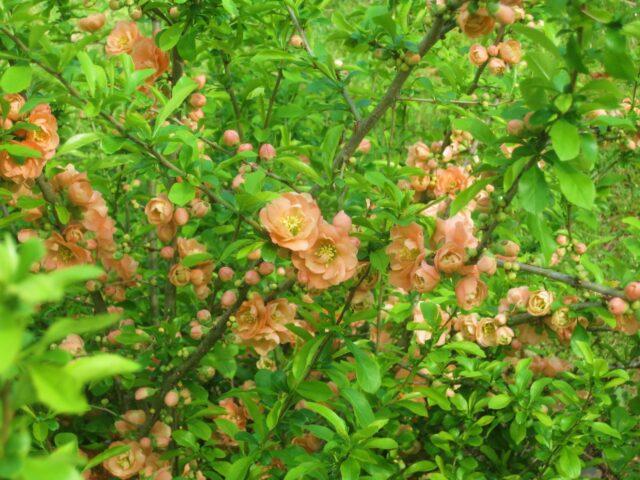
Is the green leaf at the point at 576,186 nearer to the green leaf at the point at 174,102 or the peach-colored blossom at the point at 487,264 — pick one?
the peach-colored blossom at the point at 487,264

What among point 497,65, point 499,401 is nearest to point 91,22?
point 497,65

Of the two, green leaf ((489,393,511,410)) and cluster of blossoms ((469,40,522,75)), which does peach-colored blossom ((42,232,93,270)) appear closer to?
green leaf ((489,393,511,410))

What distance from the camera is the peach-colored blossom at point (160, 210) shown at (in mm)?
1606

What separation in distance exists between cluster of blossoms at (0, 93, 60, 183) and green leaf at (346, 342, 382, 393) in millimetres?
762

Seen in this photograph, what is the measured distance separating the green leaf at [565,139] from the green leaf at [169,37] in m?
0.95

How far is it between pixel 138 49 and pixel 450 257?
3.31 feet

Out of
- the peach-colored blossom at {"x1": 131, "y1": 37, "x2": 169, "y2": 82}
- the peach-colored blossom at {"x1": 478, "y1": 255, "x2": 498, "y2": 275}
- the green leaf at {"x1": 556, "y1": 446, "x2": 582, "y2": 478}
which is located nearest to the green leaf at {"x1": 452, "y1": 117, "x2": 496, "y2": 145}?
the peach-colored blossom at {"x1": 478, "y1": 255, "x2": 498, "y2": 275}

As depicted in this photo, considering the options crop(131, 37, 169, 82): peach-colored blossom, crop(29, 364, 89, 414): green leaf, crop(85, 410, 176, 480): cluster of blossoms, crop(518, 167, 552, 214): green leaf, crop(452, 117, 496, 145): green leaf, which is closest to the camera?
crop(29, 364, 89, 414): green leaf

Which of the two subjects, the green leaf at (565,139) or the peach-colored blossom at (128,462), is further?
the peach-colored blossom at (128,462)

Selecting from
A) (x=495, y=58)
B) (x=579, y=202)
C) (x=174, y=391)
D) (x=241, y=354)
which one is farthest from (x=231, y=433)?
(x=495, y=58)

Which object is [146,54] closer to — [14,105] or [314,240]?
[14,105]

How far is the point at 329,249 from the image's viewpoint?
1.37 metres

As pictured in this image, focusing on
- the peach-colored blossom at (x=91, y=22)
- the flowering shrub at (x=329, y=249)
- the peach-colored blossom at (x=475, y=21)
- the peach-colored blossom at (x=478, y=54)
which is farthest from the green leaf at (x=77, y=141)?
the peach-colored blossom at (x=478, y=54)

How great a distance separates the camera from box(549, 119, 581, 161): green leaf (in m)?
1.06
